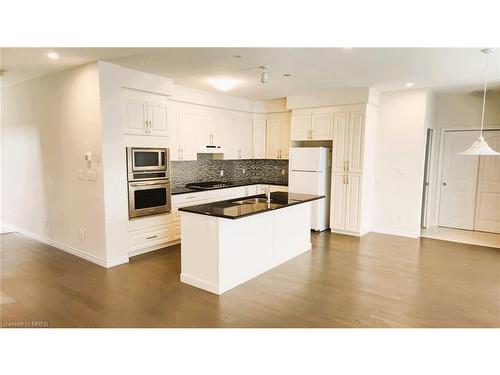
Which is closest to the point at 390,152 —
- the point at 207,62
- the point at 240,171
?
the point at 240,171

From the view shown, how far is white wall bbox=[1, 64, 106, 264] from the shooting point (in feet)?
13.4

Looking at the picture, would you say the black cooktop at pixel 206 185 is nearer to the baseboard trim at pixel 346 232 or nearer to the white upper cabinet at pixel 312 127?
the white upper cabinet at pixel 312 127

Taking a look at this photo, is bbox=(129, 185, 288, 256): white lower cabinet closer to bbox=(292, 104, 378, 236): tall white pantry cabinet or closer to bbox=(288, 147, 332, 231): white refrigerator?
bbox=(288, 147, 332, 231): white refrigerator

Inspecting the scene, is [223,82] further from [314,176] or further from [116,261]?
[116,261]

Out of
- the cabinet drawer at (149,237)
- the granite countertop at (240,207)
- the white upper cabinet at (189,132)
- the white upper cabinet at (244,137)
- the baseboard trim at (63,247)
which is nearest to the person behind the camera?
the granite countertop at (240,207)

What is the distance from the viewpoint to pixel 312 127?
6.04 meters

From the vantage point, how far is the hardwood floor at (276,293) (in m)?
2.85

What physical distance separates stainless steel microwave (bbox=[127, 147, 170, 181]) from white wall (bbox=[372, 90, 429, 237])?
12.6 ft

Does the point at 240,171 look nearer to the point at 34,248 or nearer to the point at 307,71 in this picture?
the point at 307,71

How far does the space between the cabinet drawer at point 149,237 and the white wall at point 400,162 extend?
151 inches

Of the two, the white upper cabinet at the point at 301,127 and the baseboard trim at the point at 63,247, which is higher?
the white upper cabinet at the point at 301,127

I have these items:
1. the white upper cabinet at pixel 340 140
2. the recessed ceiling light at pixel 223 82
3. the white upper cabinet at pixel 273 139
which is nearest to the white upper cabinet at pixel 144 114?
the recessed ceiling light at pixel 223 82

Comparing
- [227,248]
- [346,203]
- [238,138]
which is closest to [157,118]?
[238,138]

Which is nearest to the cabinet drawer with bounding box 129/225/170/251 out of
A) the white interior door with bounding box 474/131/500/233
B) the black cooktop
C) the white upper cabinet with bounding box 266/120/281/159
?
the black cooktop
